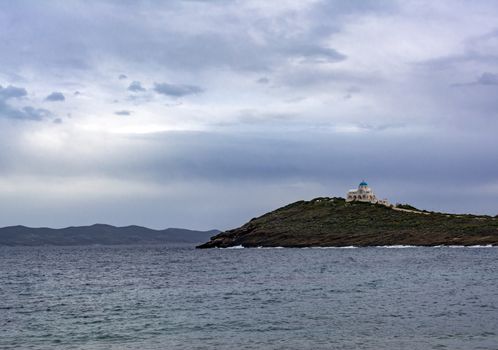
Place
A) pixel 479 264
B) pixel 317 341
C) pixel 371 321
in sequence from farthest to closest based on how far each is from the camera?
pixel 479 264 → pixel 371 321 → pixel 317 341

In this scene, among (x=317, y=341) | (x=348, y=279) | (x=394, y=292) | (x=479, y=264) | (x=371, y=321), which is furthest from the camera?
(x=479, y=264)

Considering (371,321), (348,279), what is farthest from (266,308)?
(348,279)

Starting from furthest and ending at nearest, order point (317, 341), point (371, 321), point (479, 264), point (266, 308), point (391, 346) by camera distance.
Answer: point (479, 264), point (266, 308), point (371, 321), point (317, 341), point (391, 346)

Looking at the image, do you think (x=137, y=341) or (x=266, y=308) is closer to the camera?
(x=137, y=341)

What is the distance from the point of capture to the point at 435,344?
135ft

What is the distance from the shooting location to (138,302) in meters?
68.4

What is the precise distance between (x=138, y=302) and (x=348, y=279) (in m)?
32.6

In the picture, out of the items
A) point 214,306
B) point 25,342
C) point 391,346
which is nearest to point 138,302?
point 214,306

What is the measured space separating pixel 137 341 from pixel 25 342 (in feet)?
26.6

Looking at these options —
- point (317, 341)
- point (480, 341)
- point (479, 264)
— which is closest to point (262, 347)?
point (317, 341)

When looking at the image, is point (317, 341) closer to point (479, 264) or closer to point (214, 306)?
point (214, 306)

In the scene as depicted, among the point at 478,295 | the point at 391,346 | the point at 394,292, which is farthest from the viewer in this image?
the point at 394,292

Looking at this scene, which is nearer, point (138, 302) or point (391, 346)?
point (391, 346)

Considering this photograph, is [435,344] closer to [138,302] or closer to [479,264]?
[138,302]
